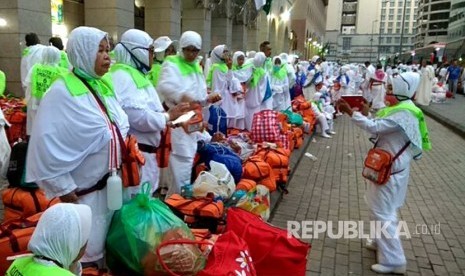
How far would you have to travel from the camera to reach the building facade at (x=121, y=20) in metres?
9.25

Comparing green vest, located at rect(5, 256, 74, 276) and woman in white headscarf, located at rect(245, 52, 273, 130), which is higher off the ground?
woman in white headscarf, located at rect(245, 52, 273, 130)

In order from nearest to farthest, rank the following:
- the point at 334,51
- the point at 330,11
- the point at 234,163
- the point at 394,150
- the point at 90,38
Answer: the point at 90,38, the point at 394,150, the point at 234,163, the point at 334,51, the point at 330,11

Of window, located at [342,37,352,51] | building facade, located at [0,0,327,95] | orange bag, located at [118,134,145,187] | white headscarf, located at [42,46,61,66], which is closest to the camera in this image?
orange bag, located at [118,134,145,187]

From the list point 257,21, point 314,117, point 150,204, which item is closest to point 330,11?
point 257,21

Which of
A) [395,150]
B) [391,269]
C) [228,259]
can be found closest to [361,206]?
[391,269]

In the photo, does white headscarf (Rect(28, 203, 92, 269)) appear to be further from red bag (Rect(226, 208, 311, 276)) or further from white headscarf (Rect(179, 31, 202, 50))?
white headscarf (Rect(179, 31, 202, 50))

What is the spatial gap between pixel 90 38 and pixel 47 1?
8406mm

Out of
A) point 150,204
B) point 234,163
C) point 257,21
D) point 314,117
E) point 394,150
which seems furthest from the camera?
point 257,21

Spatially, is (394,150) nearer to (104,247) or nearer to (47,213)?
(104,247)

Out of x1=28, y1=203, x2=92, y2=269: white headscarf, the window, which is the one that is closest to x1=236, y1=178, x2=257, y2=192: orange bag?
x1=28, y1=203, x2=92, y2=269: white headscarf

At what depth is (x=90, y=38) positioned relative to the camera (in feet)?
8.35

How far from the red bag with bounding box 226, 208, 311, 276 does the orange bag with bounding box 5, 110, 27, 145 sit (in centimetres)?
534

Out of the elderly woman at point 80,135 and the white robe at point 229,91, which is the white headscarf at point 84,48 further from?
the white robe at point 229,91

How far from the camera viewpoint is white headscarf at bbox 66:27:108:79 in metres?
2.54
